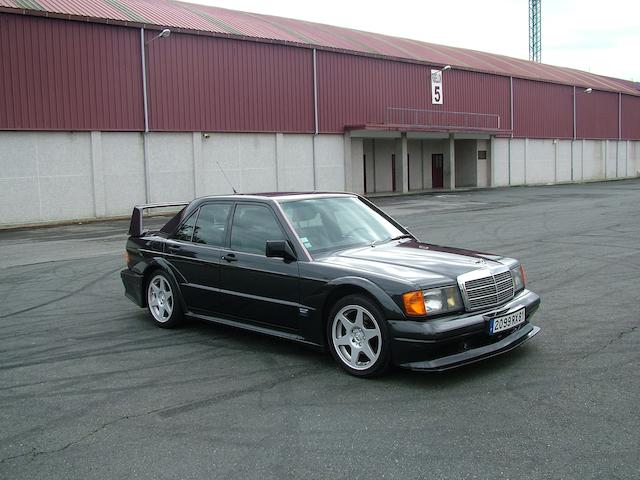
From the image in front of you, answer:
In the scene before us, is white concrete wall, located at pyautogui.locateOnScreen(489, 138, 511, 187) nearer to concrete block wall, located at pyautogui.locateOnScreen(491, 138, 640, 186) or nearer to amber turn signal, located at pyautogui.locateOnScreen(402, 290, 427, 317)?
concrete block wall, located at pyautogui.locateOnScreen(491, 138, 640, 186)

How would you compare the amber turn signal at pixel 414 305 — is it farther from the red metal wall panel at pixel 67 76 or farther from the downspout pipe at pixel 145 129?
the downspout pipe at pixel 145 129

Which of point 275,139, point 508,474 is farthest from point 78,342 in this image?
point 275,139

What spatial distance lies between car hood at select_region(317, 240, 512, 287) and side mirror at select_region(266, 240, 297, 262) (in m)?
0.27

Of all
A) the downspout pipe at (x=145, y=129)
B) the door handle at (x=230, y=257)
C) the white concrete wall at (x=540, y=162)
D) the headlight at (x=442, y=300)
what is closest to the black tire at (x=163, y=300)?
the door handle at (x=230, y=257)

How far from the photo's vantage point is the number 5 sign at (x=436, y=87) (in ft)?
129

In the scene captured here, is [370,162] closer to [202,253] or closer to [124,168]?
[124,168]

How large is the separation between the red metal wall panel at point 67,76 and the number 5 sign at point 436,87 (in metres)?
19.2

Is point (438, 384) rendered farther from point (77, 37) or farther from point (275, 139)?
point (275, 139)

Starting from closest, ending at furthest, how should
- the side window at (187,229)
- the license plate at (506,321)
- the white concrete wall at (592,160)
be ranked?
the license plate at (506,321)
the side window at (187,229)
the white concrete wall at (592,160)

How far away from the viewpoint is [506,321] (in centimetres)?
523

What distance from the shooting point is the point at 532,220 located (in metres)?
18.5

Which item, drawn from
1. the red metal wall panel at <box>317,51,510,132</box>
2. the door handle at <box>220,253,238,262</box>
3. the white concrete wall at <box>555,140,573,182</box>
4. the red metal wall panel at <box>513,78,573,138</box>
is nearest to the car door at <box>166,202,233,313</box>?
the door handle at <box>220,253,238,262</box>

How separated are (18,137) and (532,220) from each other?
1710 centimetres

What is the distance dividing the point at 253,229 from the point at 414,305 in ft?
6.53
